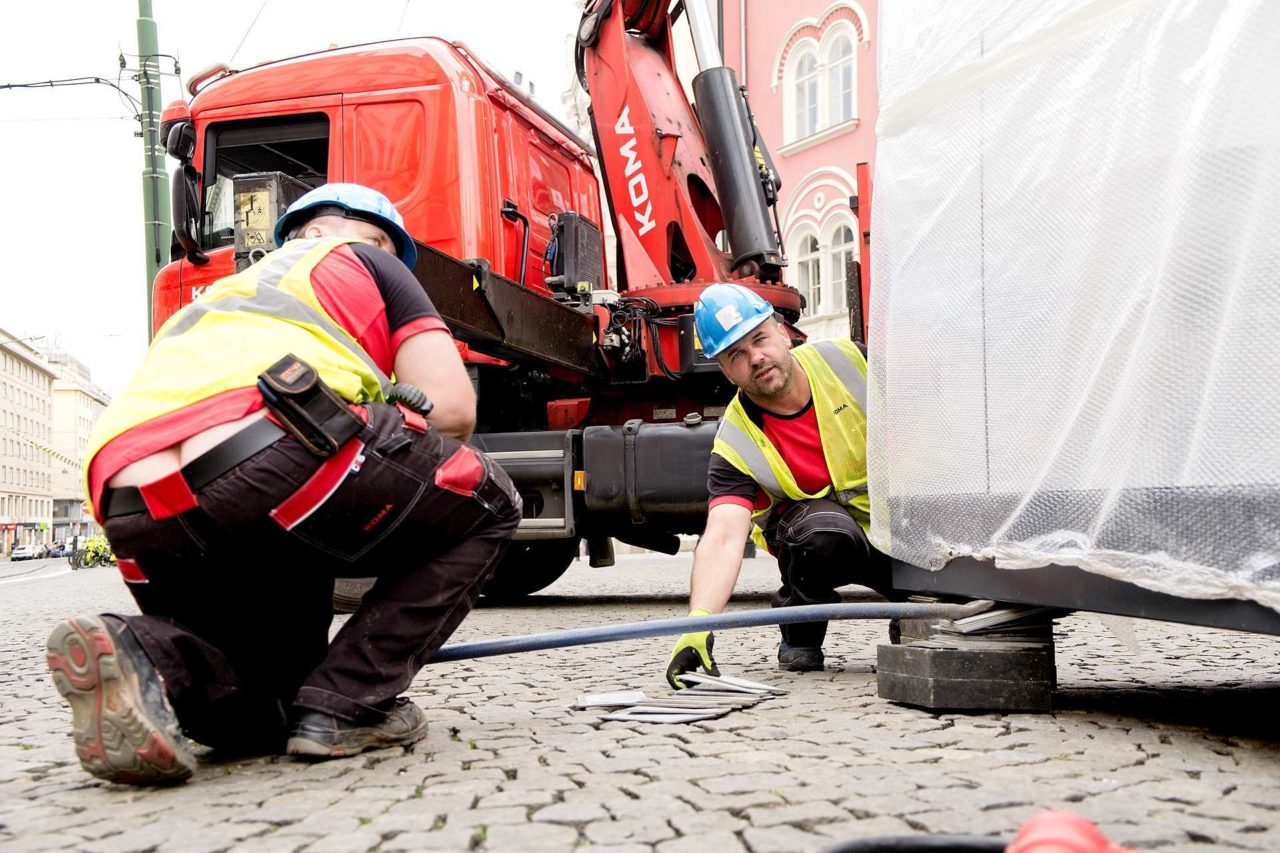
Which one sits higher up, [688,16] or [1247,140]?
[688,16]

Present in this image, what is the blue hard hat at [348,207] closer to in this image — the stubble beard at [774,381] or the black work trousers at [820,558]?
the stubble beard at [774,381]

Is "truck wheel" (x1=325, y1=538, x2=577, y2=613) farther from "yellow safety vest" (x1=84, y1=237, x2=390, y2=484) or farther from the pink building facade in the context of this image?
the pink building facade

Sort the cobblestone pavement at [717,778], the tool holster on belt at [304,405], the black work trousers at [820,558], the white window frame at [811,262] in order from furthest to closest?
1. the white window frame at [811,262]
2. the black work trousers at [820,558]
3. the tool holster on belt at [304,405]
4. the cobblestone pavement at [717,778]

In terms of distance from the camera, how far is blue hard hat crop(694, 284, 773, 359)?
4094 mm

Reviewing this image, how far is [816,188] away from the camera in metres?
19.8

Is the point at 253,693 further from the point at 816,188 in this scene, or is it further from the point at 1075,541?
the point at 816,188

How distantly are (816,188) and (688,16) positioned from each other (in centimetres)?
1306

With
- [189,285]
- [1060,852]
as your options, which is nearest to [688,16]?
[189,285]

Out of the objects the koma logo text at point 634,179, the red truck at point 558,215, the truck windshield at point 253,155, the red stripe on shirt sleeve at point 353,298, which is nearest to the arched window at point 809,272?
the red truck at point 558,215

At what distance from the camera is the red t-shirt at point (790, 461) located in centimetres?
414

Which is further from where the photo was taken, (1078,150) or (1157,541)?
(1078,150)

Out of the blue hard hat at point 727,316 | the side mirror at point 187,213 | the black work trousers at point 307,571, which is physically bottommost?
the black work trousers at point 307,571

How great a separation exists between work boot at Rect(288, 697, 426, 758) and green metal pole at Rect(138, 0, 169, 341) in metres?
7.76

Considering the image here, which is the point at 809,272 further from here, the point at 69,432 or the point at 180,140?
the point at 69,432
